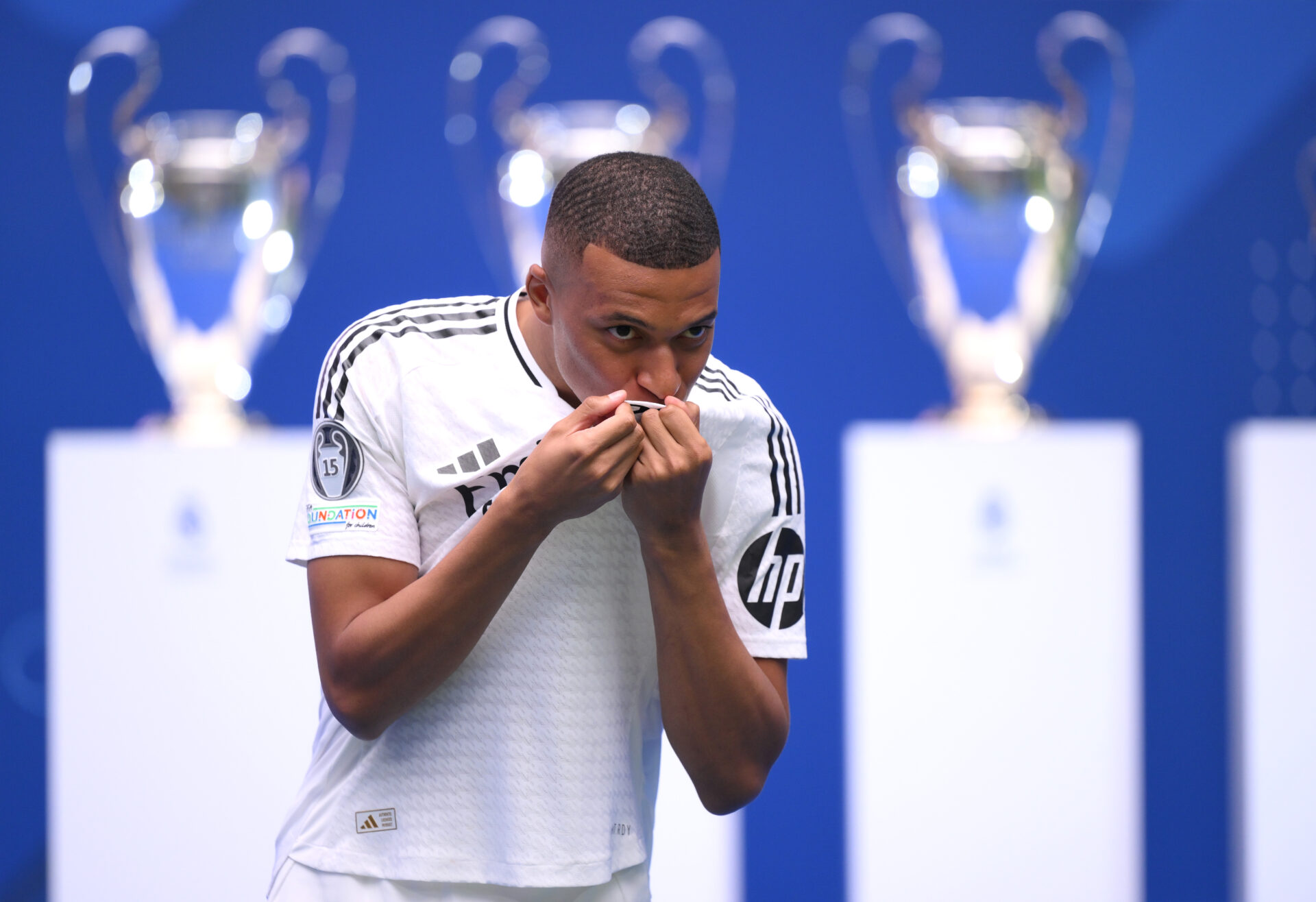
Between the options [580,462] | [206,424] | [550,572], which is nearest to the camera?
[580,462]

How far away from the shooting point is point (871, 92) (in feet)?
9.30

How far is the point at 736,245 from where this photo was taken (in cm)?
285

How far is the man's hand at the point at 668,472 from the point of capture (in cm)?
96

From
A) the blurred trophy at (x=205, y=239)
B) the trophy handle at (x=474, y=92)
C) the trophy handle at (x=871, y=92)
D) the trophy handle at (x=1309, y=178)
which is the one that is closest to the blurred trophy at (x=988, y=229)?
the trophy handle at (x=871, y=92)

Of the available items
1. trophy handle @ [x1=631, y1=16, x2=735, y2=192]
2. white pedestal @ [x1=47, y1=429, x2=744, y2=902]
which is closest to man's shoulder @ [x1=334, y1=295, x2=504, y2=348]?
white pedestal @ [x1=47, y1=429, x2=744, y2=902]

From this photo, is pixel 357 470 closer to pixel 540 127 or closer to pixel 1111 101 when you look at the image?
pixel 540 127

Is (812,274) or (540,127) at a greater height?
(540,127)

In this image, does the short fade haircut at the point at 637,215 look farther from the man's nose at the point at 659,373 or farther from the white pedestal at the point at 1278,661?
the white pedestal at the point at 1278,661

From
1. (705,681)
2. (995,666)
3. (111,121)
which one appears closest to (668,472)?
(705,681)

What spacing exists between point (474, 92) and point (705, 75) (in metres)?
0.50

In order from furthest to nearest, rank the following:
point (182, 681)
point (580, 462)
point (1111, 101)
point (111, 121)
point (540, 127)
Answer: point (1111, 101) < point (111, 121) < point (540, 127) < point (182, 681) < point (580, 462)

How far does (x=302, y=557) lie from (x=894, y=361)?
2040mm

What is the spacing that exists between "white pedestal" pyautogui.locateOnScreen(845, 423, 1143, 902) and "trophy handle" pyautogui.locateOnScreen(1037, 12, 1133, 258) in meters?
0.67

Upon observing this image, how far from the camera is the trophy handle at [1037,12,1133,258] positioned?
8.73ft
